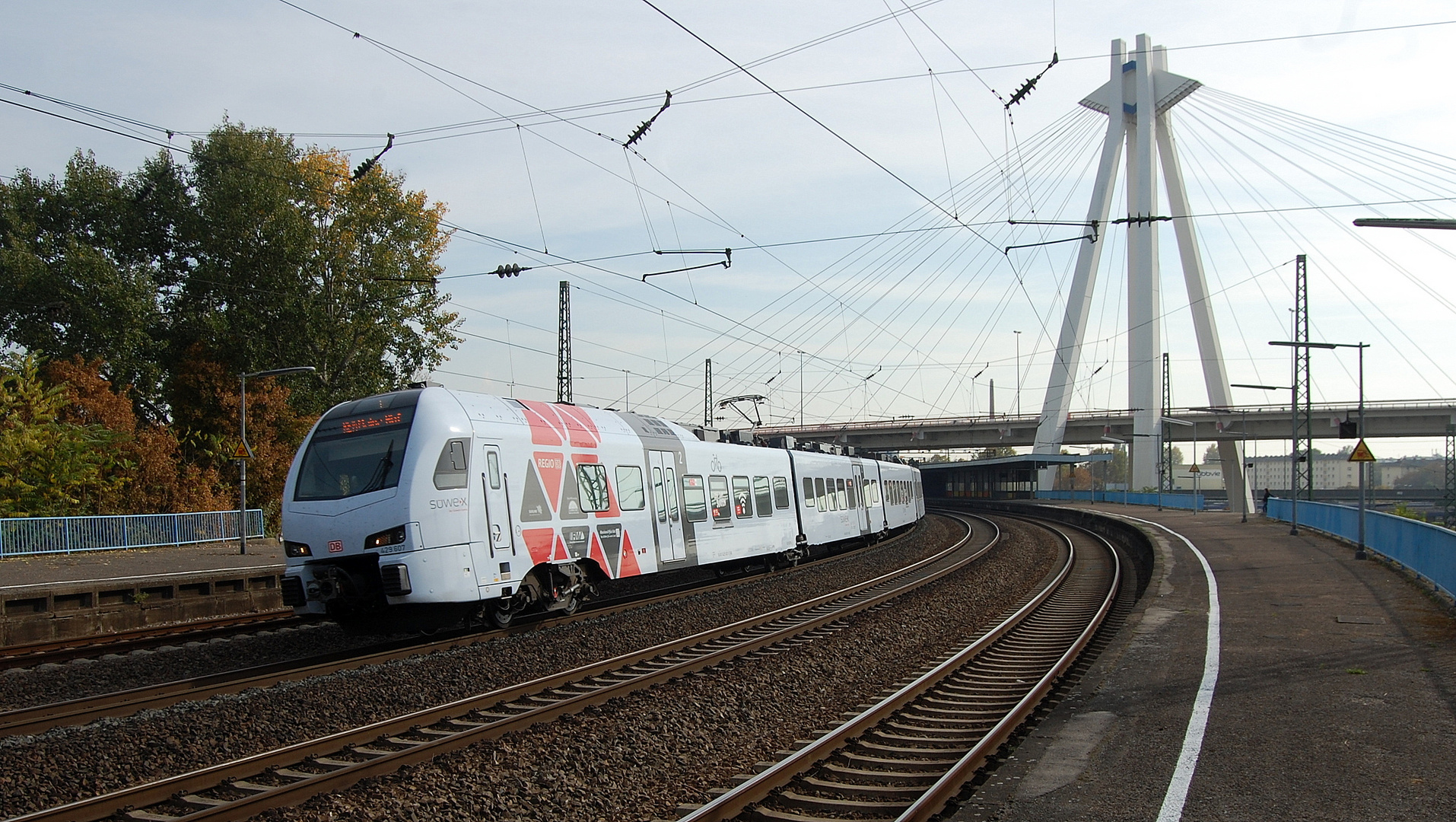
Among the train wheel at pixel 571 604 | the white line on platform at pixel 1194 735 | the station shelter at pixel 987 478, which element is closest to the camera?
the white line on platform at pixel 1194 735

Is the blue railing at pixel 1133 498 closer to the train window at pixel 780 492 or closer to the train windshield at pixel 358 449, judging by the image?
the train window at pixel 780 492

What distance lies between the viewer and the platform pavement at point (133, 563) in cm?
1905

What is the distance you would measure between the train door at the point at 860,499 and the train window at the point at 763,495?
8087 mm

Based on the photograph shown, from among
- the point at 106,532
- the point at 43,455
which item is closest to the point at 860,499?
the point at 106,532

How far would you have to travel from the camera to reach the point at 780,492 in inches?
893

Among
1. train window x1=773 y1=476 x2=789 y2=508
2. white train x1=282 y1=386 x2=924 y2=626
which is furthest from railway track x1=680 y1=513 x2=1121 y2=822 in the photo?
train window x1=773 y1=476 x2=789 y2=508

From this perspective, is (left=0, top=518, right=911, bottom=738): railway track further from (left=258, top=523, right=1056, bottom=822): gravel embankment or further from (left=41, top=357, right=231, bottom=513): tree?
(left=41, top=357, right=231, bottom=513): tree

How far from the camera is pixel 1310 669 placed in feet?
33.3

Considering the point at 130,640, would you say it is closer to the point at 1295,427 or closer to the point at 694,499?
the point at 694,499

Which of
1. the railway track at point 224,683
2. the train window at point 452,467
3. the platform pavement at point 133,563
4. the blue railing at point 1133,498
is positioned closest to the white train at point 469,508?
the train window at point 452,467

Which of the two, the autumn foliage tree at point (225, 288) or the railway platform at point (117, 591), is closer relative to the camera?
the railway platform at point (117, 591)

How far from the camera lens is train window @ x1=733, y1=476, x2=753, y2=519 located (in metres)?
19.8

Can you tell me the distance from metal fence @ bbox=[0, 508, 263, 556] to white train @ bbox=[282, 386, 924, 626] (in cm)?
1453

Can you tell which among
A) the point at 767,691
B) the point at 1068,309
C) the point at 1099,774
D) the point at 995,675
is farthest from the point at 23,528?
the point at 1068,309
